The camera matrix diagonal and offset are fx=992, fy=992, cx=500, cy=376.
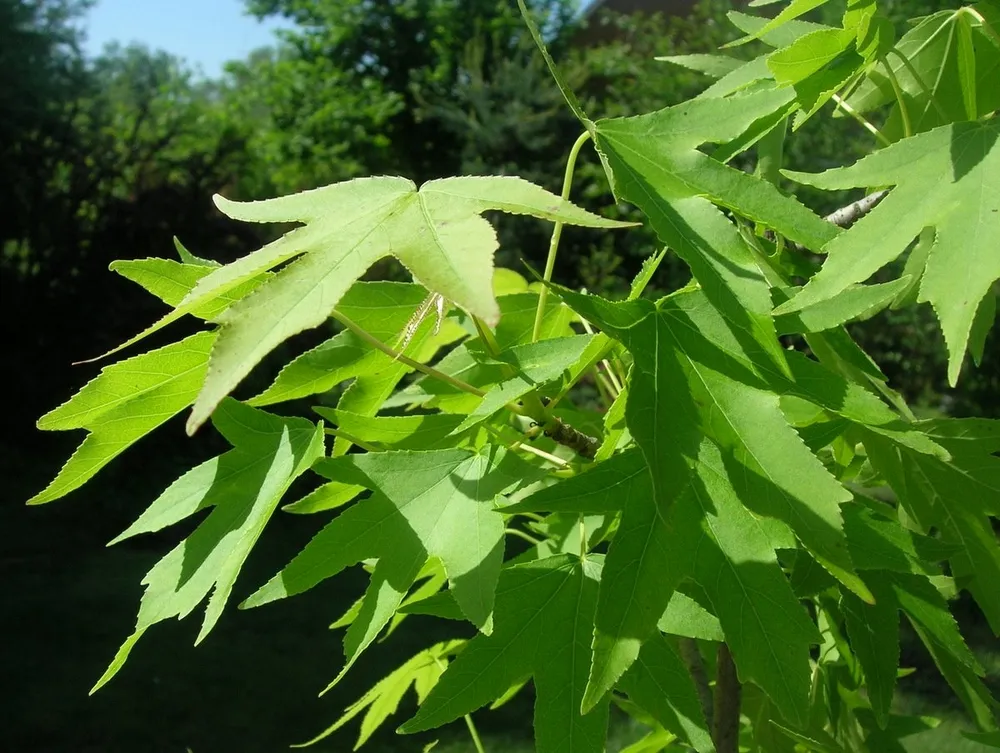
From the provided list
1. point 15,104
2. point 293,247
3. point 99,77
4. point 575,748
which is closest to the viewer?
point 293,247

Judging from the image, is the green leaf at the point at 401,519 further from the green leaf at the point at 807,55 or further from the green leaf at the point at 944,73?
the green leaf at the point at 944,73

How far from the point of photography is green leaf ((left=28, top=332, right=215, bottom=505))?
26.6 inches

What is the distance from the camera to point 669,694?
653 mm

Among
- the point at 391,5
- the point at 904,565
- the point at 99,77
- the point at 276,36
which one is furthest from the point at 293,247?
the point at 276,36

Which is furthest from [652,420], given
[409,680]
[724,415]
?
[409,680]

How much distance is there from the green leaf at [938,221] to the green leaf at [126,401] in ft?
1.31

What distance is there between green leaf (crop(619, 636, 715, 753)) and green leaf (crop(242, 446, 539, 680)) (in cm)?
15

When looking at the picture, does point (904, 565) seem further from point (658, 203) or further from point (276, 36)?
point (276, 36)

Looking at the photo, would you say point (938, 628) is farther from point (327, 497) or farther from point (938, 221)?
point (327, 497)

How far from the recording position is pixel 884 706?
68 cm

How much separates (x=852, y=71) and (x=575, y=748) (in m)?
0.46

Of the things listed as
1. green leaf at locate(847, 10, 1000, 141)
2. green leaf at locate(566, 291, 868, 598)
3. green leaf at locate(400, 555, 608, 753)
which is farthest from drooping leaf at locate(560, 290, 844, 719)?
green leaf at locate(847, 10, 1000, 141)

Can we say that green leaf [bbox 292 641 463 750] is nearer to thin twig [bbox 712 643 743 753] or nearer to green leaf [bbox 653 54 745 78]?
thin twig [bbox 712 643 743 753]

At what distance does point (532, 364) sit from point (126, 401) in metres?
0.29
